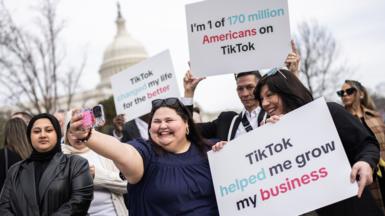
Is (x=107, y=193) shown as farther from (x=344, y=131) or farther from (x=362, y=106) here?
(x=362, y=106)

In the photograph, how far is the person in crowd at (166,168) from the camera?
9.21ft

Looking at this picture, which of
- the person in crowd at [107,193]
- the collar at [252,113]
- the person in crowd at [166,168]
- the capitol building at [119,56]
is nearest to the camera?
the person in crowd at [166,168]

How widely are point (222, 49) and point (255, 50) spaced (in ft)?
1.02

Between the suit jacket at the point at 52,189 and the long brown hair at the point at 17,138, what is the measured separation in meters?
0.82

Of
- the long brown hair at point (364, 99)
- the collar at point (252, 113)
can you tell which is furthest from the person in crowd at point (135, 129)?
the long brown hair at point (364, 99)

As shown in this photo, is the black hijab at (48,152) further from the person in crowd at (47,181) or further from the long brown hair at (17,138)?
the long brown hair at (17,138)

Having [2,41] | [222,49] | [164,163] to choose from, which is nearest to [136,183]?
[164,163]

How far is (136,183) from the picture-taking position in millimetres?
2916

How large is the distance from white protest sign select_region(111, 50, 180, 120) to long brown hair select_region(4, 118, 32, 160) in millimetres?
1461

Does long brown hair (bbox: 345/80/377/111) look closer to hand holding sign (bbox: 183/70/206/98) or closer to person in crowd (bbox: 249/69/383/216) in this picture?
hand holding sign (bbox: 183/70/206/98)

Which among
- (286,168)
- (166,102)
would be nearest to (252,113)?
(166,102)

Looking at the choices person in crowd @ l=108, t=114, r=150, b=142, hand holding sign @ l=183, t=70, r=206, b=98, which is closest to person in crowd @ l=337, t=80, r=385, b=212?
hand holding sign @ l=183, t=70, r=206, b=98

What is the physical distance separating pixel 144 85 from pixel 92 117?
3.37 metres

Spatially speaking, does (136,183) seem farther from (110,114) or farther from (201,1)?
(110,114)
